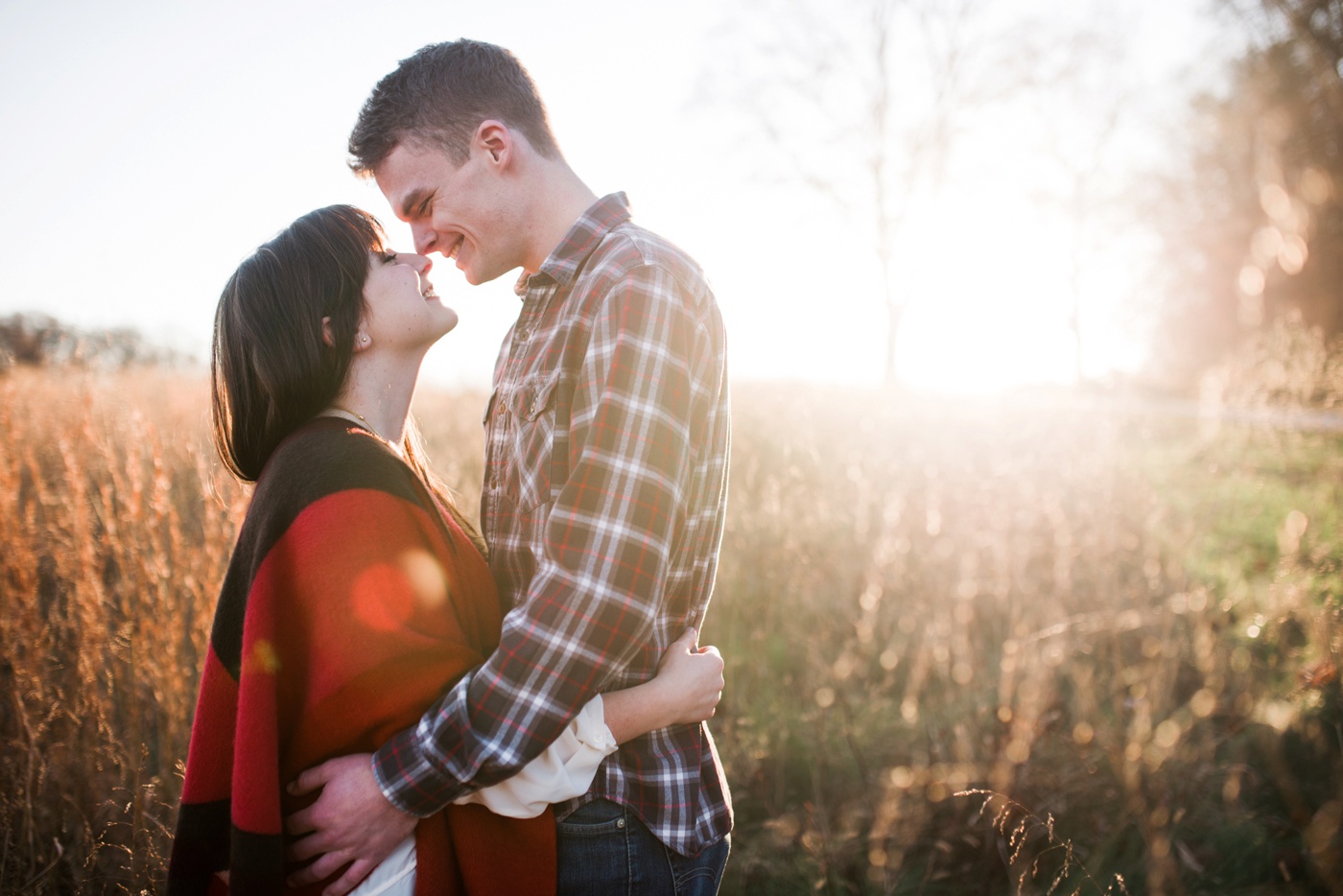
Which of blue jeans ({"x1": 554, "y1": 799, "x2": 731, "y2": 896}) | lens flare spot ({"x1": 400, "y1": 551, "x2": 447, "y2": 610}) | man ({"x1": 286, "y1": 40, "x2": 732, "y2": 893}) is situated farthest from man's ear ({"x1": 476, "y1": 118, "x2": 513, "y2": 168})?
blue jeans ({"x1": 554, "y1": 799, "x2": 731, "y2": 896})

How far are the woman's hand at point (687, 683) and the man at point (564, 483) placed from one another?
4 centimetres

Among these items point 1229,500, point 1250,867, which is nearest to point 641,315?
point 1250,867

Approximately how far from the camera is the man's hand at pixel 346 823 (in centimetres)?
104

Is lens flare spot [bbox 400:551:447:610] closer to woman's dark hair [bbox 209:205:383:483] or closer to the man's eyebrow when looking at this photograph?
woman's dark hair [bbox 209:205:383:483]

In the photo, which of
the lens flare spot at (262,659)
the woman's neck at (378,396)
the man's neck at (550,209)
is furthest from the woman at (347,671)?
→ the man's neck at (550,209)

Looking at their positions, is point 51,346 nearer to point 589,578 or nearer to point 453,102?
point 453,102

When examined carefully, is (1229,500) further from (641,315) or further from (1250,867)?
(641,315)

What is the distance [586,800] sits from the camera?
3.86 ft

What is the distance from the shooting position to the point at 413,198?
1.53 metres

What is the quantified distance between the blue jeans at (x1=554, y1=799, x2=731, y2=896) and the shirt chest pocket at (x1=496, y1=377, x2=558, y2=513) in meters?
0.54

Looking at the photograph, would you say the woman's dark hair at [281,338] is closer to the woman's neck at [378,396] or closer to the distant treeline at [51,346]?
the woman's neck at [378,396]

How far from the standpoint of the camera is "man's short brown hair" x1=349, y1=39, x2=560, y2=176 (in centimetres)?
148

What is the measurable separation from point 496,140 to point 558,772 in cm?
122

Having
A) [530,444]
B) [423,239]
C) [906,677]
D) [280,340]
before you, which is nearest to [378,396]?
[280,340]
